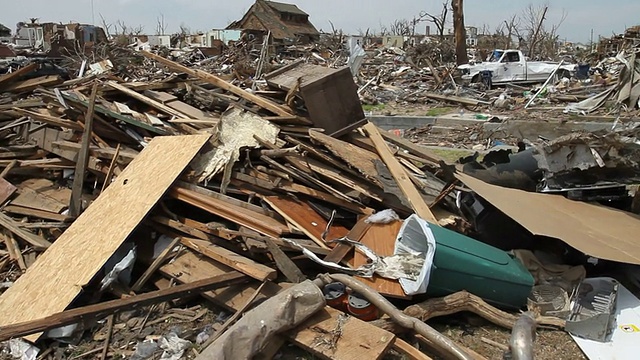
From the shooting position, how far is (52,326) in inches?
127

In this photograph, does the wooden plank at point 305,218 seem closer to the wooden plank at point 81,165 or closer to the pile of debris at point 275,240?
the pile of debris at point 275,240

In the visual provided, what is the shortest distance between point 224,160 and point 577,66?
18.0 metres

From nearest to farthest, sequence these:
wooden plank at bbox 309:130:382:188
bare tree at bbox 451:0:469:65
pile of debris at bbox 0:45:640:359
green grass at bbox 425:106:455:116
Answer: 1. pile of debris at bbox 0:45:640:359
2. wooden plank at bbox 309:130:382:188
3. green grass at bbox 425:106:455:116
4. bare tree at bbox 451:0:469:65

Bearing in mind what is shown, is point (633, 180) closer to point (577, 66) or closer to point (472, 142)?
point (472, 142)

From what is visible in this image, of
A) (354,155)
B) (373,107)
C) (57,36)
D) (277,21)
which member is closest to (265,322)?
(354,155)

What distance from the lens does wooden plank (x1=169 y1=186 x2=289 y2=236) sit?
4.11 meters

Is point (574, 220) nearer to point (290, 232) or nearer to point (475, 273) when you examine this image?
point (475, 273)

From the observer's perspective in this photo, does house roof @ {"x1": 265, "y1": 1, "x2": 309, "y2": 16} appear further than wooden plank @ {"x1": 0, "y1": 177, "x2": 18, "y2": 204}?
Yes

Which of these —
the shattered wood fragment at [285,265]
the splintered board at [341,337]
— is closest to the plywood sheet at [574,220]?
the splintered board at [341,337]

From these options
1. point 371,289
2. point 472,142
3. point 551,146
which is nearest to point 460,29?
point 472,142

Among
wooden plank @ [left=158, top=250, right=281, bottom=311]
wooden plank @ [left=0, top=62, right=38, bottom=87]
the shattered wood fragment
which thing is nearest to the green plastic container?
the shattered wood fragment

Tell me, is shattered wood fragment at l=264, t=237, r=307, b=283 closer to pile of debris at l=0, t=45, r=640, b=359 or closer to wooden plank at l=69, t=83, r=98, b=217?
pile of debris at l=0, t=45, r=640, b=359

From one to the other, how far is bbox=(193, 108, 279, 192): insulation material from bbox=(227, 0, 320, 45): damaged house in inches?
1491

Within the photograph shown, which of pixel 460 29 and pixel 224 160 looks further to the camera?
pixel 460 29
